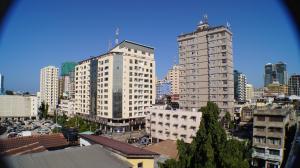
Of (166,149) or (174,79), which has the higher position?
(174,79)

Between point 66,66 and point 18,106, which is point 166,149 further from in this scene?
point 66,66

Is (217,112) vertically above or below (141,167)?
above

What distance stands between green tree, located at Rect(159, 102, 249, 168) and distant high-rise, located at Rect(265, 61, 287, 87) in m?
66.9

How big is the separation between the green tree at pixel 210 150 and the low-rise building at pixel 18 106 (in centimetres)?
3936

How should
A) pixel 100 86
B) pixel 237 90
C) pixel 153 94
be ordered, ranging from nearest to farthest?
pixel 100 86
pixel 153 94
pixel 237 90

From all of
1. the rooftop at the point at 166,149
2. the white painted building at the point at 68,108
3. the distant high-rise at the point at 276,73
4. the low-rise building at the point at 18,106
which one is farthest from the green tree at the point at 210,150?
the distant high-rise at the point at 276,73

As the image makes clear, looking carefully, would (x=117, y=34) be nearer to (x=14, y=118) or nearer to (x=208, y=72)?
(x=208, y=72)

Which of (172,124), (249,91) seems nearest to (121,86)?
(172,124)

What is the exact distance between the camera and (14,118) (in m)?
39.3

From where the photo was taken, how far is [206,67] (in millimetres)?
28203

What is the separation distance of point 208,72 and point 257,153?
1460cm

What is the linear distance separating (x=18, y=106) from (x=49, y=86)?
29.1 feet

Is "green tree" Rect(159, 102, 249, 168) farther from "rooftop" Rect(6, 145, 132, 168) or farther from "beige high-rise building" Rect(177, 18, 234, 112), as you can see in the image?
"beige high-rise building" Rect(177, 18, 234, 112)

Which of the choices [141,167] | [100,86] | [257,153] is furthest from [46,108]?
[141,167]
